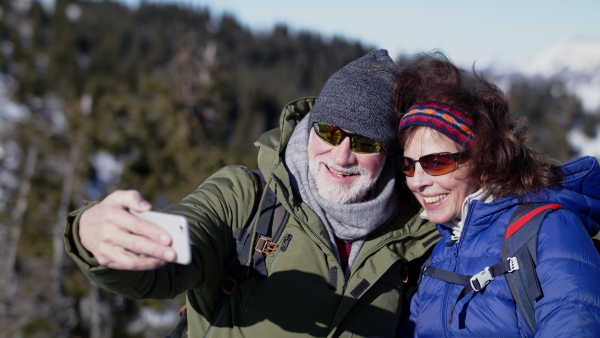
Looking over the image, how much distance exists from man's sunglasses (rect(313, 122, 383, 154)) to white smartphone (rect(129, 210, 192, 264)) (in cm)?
151

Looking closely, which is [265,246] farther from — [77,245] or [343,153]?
[77,245]

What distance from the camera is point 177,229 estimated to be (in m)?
1.60

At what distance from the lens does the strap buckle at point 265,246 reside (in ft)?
8.22

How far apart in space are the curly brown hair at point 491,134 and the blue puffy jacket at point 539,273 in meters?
0.10

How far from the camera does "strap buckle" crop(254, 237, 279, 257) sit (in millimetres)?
2506

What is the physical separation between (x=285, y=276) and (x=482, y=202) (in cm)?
99

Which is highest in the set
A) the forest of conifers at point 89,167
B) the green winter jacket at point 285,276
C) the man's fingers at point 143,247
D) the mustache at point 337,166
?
the man's fingers at point 143,247

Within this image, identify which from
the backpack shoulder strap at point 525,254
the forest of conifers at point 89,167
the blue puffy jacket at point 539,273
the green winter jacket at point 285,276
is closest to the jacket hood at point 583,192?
the blue puffy jacket at point 539,273

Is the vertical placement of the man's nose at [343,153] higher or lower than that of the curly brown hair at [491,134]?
lower

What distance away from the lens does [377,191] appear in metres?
3.17

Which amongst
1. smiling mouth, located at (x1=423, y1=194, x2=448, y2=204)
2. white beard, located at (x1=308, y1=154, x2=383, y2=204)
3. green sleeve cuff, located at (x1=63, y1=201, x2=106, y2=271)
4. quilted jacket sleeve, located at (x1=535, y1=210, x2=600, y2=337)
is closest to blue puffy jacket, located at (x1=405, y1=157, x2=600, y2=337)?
quilted jacket sleeve, located at (x1=535, y1=210, x2=600, y2=337)

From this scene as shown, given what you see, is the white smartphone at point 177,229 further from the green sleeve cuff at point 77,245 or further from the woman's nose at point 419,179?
the woman's nose at point 419,179

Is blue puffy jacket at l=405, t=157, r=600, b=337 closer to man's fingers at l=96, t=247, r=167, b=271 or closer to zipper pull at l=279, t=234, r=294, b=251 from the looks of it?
zipper pull at l=279, t=234, r=294, b=251

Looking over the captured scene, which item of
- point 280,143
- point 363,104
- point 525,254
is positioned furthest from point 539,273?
Answer: point 280,143
